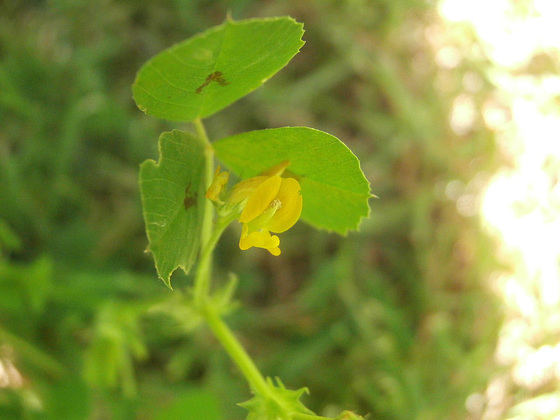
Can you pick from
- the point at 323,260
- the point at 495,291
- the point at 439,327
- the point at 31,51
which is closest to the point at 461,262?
the point at 495,291

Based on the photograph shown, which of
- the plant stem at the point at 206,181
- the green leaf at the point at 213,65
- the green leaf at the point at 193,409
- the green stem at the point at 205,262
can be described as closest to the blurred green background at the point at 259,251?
the green leaf at the point at 193,409

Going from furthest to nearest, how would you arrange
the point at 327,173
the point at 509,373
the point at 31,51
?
the point at 509,373, the point at 31,51, the point at 327,173

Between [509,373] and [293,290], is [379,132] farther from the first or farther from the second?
[509,373]

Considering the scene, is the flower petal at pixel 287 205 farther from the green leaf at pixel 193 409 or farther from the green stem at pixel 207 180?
the green leaf at pixel 193 409

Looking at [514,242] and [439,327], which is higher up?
[514,242]

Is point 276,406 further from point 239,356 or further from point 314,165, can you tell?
point 314,165

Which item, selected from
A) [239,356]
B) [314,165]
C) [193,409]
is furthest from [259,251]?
[314,165]

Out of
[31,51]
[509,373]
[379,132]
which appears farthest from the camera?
[379,132]
